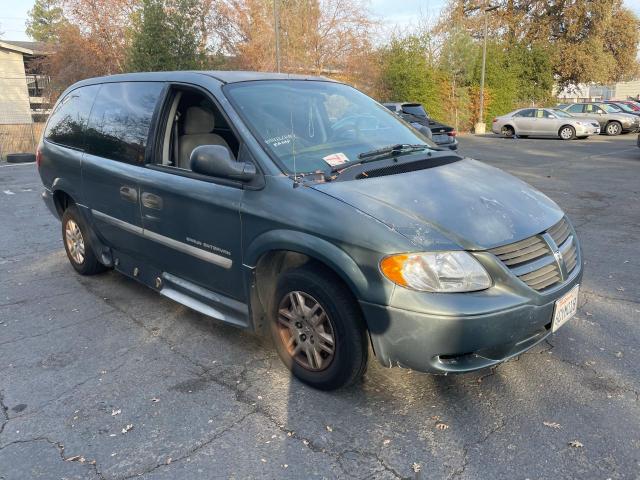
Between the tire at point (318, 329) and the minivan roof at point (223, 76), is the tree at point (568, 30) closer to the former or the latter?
the minivan roof at point (223, 76)

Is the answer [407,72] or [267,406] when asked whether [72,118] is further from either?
[407,72]

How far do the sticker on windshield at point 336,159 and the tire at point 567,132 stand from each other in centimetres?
2211

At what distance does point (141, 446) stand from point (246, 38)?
3003cm

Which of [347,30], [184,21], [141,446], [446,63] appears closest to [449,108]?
[446,63]

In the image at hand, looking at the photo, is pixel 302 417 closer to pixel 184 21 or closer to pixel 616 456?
pixel 616 456

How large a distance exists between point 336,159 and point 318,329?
1053 mm

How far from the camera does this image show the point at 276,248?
9.66 feet

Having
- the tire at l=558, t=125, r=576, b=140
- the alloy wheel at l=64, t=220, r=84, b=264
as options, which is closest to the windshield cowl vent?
the alloy wheel at l=64, t=220, r=84, b=264

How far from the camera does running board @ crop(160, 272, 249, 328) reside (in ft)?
10.9

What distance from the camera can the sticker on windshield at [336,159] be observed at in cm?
322

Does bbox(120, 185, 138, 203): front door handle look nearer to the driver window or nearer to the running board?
the driver window

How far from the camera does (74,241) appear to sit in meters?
5.11

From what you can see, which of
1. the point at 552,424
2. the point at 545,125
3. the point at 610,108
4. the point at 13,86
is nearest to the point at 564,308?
the point at 552,424

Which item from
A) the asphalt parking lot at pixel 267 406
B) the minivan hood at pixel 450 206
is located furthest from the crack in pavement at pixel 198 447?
the minivan hood at pixel 450 206
